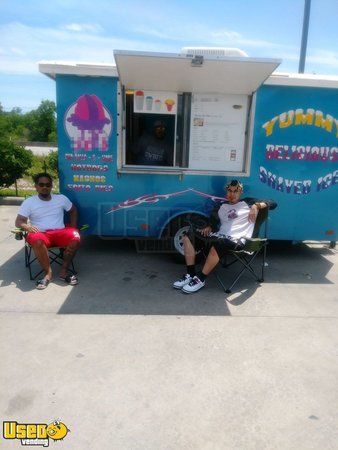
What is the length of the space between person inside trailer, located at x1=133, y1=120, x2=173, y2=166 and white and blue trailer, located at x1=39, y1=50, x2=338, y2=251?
0.23 metres

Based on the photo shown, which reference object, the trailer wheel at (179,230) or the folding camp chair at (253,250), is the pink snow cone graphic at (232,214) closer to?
the folding camp chair at (253,250)

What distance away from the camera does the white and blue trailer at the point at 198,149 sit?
15.9 ft

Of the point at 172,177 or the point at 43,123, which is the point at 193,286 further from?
the point at 43,123

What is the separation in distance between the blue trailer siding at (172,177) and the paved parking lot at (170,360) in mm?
709

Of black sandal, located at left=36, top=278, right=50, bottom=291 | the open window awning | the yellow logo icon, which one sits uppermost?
the open window awning

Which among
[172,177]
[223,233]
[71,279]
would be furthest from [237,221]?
[71,279]

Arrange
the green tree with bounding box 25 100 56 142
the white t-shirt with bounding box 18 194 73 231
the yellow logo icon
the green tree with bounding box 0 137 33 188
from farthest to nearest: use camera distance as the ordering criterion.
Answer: the green tree with bounding box 25 100 56 142 → the green tree with bounding box 0 137 33 188 → the white t-shirt with bounding box 18 194 73 231 → the yellow logo icon

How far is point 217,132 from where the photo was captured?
16.9ft

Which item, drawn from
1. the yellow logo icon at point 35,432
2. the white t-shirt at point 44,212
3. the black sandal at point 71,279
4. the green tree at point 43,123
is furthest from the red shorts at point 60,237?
the green tree at point 43,123

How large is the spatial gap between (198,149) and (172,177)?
1.65ft

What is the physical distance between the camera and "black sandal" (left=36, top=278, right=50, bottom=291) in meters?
4.36

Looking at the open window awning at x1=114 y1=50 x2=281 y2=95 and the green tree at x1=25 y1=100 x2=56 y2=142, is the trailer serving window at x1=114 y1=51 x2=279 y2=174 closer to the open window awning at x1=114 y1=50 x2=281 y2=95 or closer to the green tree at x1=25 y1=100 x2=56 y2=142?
the open window awning at x1=114 y1=50 x2=281 y2=95

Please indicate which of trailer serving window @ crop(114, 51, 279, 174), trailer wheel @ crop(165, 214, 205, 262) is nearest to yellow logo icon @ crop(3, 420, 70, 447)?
trailer wheel @ crop(165, 214, 205, 262)

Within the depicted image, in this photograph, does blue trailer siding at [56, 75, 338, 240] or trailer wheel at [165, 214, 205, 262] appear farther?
trailer wheel at [165, 214, 205, 262]
